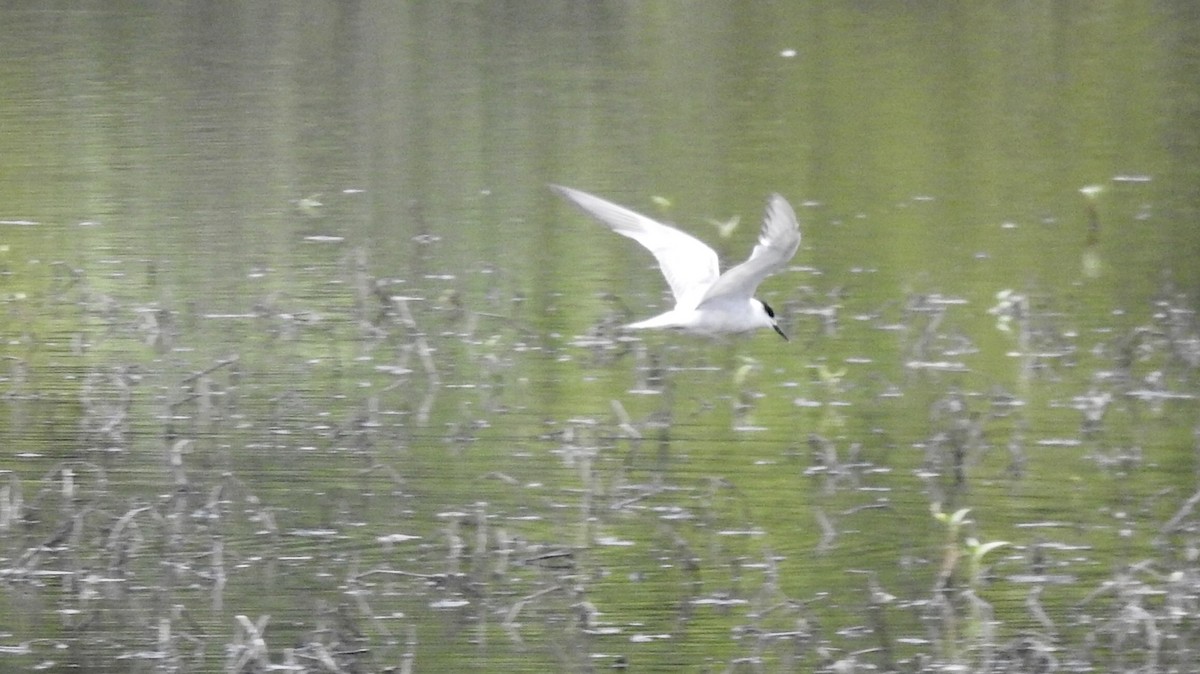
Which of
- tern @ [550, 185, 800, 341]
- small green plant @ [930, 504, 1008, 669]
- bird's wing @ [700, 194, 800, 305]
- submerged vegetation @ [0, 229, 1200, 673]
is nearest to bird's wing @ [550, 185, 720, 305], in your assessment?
tern @ [550, 185, 800, 341]

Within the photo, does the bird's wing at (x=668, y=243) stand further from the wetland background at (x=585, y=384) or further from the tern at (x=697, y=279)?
the wetland background at (x=585, y=384)

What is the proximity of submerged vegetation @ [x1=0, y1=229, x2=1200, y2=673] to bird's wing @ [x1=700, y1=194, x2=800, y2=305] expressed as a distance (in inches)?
28.2

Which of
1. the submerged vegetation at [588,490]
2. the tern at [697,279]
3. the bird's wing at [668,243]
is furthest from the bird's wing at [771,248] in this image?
the submerged vegetation at [588,490]

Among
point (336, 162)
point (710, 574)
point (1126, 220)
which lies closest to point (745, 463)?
point (710, 574)

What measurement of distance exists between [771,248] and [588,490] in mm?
1167

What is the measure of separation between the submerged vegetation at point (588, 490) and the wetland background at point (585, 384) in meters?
0.02

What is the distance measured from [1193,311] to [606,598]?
5.26m

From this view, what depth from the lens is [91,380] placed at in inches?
411

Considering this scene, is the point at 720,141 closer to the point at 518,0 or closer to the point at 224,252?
the point at 224,252

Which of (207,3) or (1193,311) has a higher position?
(207,3)

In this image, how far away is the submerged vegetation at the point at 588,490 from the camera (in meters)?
7.35

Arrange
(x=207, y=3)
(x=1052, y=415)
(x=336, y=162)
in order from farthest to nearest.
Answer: (x=207, y=3) → (x=336, y=162) → (x=1052, y=415)

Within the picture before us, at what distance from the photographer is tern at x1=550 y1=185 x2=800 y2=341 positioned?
9203 millimetres

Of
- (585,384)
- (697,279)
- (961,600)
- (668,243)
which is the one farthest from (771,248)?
(585,384)
